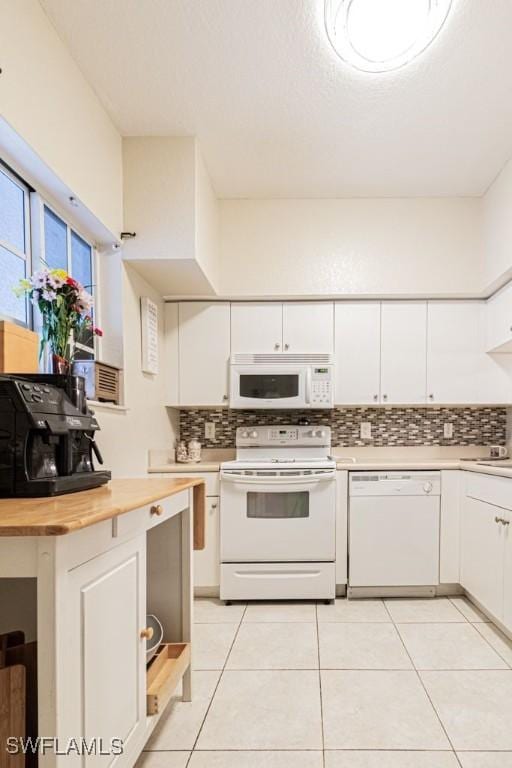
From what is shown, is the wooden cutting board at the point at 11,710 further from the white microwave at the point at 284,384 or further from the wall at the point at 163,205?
the white microwave at the point at 284,384

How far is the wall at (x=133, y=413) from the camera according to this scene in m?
2.42

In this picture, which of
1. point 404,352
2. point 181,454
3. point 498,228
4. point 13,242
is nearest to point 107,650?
point 13,242

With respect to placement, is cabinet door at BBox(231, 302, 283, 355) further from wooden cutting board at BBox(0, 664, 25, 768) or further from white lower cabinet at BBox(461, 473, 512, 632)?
wooden cutting board at BBox(0, 664, 25, 768)

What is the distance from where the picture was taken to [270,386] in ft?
10.9

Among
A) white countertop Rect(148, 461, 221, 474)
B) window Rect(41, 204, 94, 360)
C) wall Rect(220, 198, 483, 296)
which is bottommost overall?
white countertop Rect(148, 461, 221, 474)

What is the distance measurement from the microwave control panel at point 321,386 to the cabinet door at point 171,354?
38.0 inches

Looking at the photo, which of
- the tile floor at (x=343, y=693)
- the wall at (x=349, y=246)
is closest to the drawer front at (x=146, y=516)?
the tile floor at (x=343, y=693)

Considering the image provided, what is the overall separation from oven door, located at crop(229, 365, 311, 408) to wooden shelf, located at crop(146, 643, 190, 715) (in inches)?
67.6

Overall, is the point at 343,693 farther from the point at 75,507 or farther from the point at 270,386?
the point at 270,386

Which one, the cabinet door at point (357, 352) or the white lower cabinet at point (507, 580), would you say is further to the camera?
the cabinet door at point (357, 352)

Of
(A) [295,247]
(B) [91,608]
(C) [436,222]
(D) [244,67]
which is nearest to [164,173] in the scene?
(D) [244,67]

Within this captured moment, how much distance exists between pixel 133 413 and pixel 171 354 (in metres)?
0.79

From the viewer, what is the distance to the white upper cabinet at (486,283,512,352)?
2.99 m

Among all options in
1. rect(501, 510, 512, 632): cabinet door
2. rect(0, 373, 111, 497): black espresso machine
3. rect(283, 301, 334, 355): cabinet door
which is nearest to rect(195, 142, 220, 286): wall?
rect(283, 301, 334, 355): cabinet door
